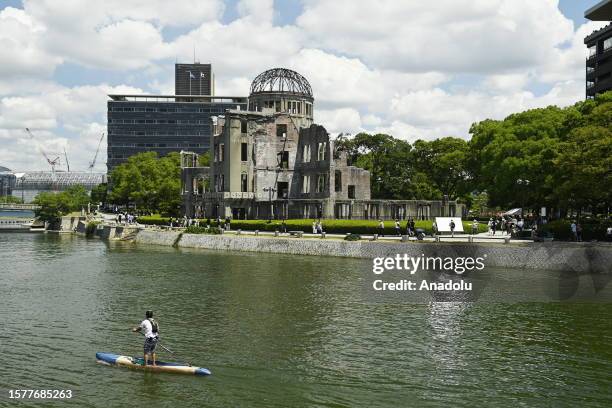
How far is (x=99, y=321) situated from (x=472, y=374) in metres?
20.1

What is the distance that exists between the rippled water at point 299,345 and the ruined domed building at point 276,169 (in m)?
Result: 47.3

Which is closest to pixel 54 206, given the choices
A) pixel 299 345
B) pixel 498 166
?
pixel 498 166

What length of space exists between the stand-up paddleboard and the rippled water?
32cm

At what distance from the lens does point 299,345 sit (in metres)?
29.4

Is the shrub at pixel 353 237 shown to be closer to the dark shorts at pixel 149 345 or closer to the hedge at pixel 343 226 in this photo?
the hedge at pixel 343 226

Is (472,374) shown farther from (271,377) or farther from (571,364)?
(271,377)

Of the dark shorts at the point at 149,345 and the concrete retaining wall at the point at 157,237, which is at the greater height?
the concrete retaining wall at the point at 157,237

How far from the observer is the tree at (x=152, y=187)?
124 metres

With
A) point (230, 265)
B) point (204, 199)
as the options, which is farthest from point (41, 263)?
point (204, 199)

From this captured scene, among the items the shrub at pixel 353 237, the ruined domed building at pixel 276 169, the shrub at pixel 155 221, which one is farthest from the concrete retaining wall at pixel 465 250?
the shrub at pixel 155 221

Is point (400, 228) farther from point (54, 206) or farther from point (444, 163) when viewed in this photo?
point (54, 206)

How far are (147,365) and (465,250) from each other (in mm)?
39343

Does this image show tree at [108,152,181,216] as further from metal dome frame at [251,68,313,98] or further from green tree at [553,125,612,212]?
green tree at [553,125,612,212]

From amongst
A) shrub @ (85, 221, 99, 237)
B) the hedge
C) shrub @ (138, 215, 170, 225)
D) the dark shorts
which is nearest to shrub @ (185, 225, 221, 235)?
the hedge
